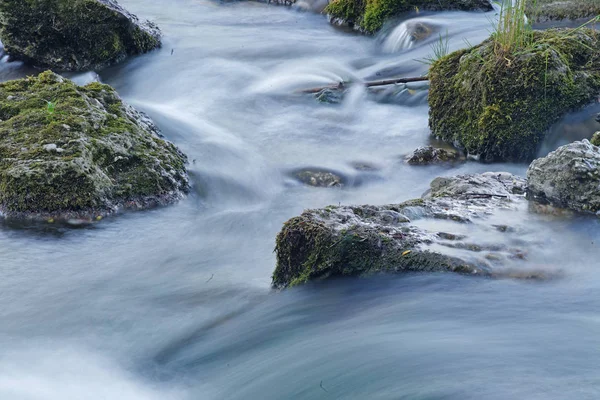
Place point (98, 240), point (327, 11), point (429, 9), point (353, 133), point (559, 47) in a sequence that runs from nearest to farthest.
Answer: point (98, 240) → point (559, 47) → point (353, 133) → point (429, 9) → point (327, 11)

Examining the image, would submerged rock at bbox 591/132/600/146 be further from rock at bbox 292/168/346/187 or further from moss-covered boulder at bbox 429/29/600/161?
rock at bbox 292/168/346/187

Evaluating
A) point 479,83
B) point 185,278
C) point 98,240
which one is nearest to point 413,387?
point 185,278

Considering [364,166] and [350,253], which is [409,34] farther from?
[350,253]

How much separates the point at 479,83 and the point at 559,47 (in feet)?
3.07

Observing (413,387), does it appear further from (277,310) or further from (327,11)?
(327,11)

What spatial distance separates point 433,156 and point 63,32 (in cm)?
530

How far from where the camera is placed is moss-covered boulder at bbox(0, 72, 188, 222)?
5.76m

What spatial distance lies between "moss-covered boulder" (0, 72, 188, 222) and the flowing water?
200 mm

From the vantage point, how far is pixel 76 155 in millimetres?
5922

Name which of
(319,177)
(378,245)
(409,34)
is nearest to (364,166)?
(319,177)

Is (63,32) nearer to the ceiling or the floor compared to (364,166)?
nearer to the ceiling

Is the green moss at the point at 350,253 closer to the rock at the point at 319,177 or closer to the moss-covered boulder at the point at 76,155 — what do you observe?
the moss-covered boulder at the point at 76,155

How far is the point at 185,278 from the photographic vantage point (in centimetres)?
521

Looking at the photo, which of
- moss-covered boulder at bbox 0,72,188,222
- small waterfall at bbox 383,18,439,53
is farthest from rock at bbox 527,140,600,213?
small waterfall at bbox 383,18,439,53
